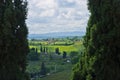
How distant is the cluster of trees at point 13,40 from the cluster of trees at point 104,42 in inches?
131

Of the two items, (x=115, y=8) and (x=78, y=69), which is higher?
(x=115, y=8)

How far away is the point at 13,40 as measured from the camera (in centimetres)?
1802

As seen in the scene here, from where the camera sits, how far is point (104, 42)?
54.4ft

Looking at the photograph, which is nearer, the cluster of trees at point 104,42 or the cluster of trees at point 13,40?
the cluster of trees at point 104,42

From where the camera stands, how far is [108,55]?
54.6 ft

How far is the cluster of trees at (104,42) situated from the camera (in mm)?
16578

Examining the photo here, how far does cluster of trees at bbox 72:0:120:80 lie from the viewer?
16578mm

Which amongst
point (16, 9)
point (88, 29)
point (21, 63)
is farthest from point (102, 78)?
point (16, 9)

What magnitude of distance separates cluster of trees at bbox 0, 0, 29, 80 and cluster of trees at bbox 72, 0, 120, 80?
333 cm

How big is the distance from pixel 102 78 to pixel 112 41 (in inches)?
65.4

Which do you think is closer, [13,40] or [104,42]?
[104,42]

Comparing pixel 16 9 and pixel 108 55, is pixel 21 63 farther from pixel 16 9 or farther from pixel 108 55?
pixel 108 55

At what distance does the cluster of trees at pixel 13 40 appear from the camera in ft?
58.6

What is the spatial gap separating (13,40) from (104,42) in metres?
4.33
